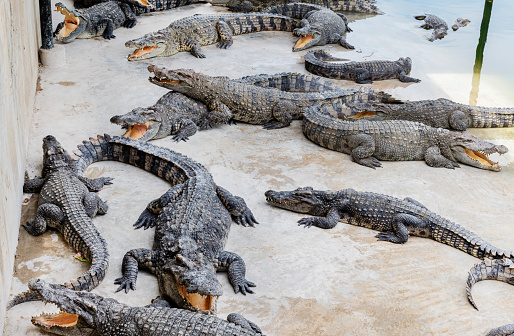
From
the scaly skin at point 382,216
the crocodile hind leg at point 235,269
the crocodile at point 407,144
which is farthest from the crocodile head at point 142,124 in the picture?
the crocodile hind leg at point 235,269

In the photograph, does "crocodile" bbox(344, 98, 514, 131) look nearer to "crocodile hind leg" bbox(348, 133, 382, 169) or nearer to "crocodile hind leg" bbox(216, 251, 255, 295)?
"crocodile hind leg" bbox(348, 133, 382, 169)

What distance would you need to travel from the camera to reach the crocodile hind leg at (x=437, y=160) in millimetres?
7578

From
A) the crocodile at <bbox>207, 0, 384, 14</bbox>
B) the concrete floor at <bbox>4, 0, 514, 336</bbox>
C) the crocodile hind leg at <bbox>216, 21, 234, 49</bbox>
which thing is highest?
the crocodile at <bbox>207, 0, 384, 14</bbox>

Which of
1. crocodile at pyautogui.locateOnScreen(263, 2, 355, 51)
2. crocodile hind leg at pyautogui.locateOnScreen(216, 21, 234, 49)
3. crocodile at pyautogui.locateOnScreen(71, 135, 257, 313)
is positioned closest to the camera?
crocodile at pyautogui.locateOnScreen(71, 135, 257, 313)

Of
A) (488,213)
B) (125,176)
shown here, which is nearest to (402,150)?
(488,213)

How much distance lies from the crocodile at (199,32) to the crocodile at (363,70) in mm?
2260

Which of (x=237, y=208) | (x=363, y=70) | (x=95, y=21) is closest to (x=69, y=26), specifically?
(x=95, y=21)

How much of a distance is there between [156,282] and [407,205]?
2725 millimetres

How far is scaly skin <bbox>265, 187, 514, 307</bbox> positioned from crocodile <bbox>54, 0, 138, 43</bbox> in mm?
6771

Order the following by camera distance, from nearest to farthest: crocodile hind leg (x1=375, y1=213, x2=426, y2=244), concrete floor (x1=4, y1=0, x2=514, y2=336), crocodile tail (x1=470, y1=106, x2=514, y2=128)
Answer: concrete floor (x1=4, y1=0, x2=514, y2=336)
crocodile hind leg (x1=375, y1=213, x2=426, y2=244)
crocodile tail (x1=470, y1=106, x2=514, y2=128)

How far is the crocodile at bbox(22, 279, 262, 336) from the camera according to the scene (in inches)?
158

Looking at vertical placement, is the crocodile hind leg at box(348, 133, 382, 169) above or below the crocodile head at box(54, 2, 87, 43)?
below

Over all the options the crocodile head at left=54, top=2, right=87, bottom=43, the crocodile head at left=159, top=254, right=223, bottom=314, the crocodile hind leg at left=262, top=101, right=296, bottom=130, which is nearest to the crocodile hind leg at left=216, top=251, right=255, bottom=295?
the crocodile head at left=159, top=254, right=223, bottom=314

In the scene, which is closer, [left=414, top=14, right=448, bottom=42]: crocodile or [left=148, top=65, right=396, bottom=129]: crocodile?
[left=148, top=65, right=396, bottom=129]: crocodile
